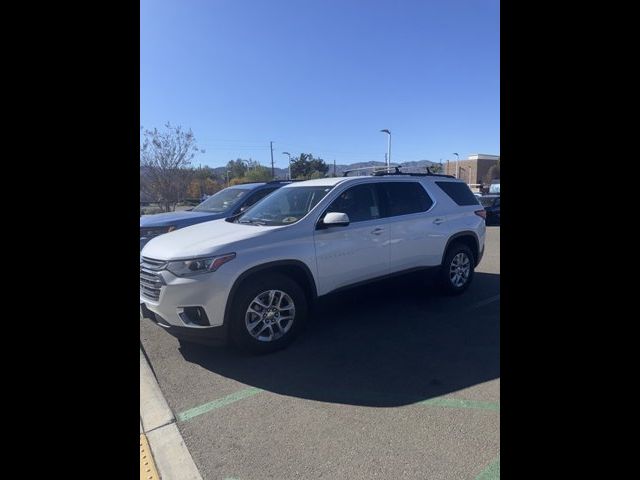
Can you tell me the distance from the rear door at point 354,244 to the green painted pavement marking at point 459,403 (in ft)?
5.53

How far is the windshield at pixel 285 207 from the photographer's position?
4.62m

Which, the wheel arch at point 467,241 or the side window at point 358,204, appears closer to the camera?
the side window at point 358,204

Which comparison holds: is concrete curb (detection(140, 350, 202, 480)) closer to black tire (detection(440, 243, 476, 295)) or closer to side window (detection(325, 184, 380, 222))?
side window (detection(325, 184, 380, 222))

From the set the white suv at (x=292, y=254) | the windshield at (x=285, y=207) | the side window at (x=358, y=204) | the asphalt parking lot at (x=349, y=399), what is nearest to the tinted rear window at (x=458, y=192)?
the white suv at (x=292, y=254)

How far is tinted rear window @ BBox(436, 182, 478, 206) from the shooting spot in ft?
19.7

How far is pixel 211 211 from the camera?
8.00 metres

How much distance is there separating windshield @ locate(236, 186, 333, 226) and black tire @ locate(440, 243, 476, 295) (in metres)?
2.14

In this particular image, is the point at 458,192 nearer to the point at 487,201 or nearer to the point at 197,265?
the point at 197,265

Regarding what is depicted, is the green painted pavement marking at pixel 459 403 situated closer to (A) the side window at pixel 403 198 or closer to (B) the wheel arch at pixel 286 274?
(B) the wheel arch at pixel 286 274
